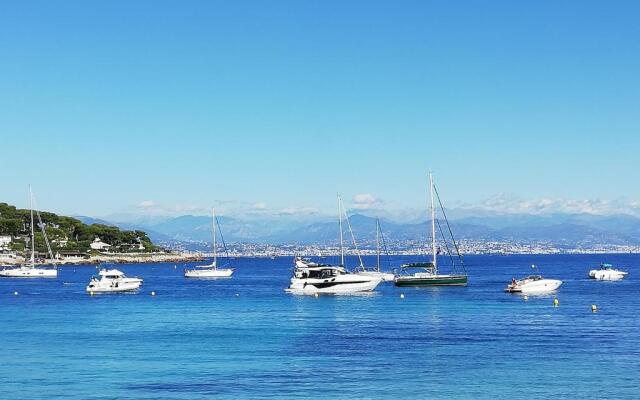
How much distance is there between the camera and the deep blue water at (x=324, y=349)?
43.0 m

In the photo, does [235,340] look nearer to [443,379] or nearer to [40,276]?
[443,379]

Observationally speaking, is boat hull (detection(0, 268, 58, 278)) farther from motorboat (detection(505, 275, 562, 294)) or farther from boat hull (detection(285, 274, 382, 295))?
motorboat (detection(505, 275, 562, 294))

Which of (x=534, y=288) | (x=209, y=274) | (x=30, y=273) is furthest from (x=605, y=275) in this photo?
(x=30, y=273)

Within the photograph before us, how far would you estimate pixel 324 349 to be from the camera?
57281 mm

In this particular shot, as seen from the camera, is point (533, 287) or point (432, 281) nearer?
point (533, 287)

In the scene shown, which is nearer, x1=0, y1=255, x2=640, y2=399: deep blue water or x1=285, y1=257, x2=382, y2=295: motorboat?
x1=0, y1=255, x2=640, y2=399: deep blue water

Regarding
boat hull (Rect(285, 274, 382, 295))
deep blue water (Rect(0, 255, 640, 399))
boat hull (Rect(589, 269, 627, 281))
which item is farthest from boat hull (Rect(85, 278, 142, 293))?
boat hull (Rect(589, 269, 627, 281))

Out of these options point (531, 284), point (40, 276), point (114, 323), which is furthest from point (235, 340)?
point (40, 276)

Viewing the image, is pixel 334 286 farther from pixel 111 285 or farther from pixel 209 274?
pixel 209 274

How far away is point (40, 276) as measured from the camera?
190250 mm

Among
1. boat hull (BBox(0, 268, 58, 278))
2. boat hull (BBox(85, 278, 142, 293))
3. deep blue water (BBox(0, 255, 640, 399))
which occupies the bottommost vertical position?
deep blue water (BBox(0, 255, 640, 399))

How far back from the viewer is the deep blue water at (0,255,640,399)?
4297 cm

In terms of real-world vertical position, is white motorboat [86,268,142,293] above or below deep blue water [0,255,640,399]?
above

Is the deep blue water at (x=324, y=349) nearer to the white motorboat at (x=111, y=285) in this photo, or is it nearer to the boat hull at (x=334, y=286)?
the boat hull at (x=334, y=286)
